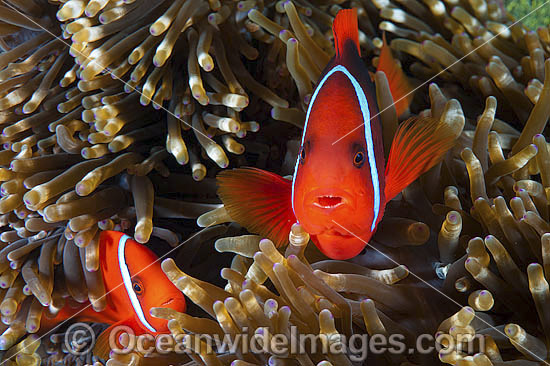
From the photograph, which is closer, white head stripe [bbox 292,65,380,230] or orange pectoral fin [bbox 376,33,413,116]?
white head stripe [bbox 292,65,380,230]

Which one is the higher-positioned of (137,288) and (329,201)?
(329,201)

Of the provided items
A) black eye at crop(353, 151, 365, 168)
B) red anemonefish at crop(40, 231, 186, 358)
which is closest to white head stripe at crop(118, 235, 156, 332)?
red anemonefish at crop(40, 231, 186, 358)

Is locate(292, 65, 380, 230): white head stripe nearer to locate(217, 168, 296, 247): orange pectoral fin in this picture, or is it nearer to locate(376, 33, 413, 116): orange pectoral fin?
locate(217, 168, 296, 247): orange pectoral fin

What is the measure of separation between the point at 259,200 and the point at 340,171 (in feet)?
0.80

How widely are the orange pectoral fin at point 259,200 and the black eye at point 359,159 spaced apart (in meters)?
0.19

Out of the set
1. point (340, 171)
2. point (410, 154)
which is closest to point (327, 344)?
point (340, 171)

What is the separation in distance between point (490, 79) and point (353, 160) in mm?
752

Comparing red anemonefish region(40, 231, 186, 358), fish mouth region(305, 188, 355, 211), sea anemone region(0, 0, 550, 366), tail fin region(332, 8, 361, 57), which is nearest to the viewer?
fish mouth region(305, 188, 355, 211)

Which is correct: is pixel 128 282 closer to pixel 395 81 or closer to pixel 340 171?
pixel 340 171

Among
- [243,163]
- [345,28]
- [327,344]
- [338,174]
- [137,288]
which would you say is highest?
[345,28]

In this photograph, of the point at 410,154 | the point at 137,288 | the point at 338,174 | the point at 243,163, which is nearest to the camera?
the point at 338,174

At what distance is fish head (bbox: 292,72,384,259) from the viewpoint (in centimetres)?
78

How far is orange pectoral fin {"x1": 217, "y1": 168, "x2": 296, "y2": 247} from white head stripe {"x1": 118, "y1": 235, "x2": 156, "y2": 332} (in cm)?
34

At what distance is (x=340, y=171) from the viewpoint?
0.79 m
